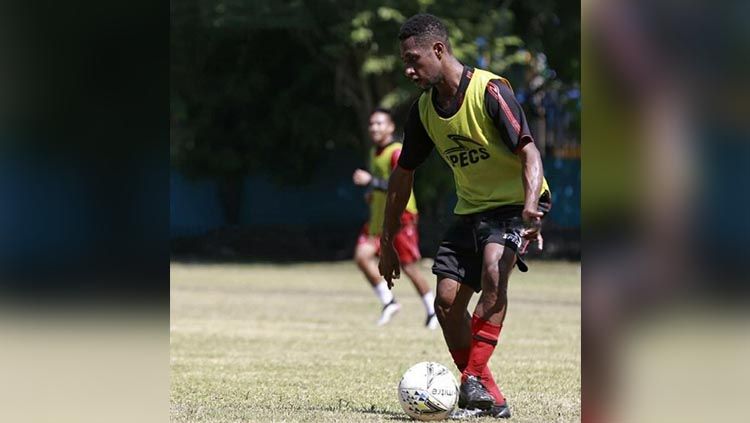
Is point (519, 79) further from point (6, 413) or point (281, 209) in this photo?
point (6, 413)

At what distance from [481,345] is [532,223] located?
3.27 feet

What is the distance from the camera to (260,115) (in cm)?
3419

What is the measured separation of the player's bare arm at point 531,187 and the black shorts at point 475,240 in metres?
0.41

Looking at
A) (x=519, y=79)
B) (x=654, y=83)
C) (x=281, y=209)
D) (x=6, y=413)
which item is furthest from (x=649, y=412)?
(x=281, y=209)

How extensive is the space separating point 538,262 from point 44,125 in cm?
2667

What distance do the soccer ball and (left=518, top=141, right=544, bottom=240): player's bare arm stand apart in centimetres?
110

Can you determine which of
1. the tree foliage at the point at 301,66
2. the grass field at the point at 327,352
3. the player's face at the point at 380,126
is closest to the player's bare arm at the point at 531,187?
the grass field at the point at 327,352

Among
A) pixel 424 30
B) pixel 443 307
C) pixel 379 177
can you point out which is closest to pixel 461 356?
pixel 443 307

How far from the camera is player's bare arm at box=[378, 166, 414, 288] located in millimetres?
8227

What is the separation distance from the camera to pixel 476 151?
768 centimetres

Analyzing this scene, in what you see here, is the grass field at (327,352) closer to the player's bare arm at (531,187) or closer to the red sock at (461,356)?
the red sock at (461,356)

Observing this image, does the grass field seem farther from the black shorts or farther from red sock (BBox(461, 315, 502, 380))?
the black shorts

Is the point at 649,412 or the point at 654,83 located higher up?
the point at 654,83

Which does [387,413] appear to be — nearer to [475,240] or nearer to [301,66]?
[475,240]
